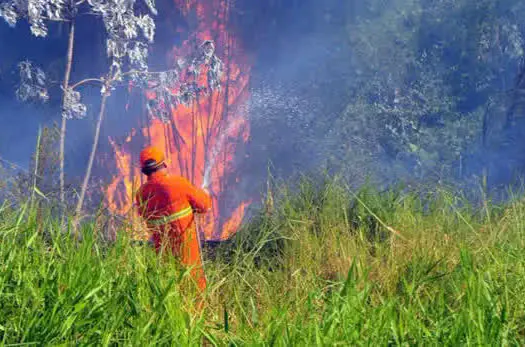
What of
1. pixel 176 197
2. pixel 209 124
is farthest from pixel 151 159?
pixel 209 124

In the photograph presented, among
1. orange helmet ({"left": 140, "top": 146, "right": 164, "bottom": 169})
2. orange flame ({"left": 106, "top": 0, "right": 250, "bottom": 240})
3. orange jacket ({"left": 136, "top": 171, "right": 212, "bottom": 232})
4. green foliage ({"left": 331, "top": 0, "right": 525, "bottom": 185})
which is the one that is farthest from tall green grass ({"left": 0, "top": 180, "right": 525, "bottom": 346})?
orange flame ({"left": 106, "top": 0, "right": 250, "bottom": 240})

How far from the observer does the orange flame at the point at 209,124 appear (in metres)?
15.1

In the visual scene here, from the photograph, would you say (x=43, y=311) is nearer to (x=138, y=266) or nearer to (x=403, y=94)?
(x=138, y=266)

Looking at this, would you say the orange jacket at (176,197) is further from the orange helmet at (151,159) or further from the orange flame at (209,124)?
the orange flame at (209,124)

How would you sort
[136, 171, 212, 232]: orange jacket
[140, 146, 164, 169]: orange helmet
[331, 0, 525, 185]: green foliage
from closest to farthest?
[136, 171, 212, 232]: orange jacket < [140, 146, 164, 169]: orange helmet < [331, 0, 525, 185]: green foliage

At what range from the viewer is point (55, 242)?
291 cm

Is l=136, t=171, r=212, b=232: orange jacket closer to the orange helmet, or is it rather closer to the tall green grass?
the orange helmet

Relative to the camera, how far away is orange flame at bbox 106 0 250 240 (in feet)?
49.4

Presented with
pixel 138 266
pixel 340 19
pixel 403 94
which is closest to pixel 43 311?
pixel 138 266

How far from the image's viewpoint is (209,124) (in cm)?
1570

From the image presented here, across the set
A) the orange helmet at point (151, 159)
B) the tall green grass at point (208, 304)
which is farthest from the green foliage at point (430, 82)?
the tall green grass at point (208, 304)

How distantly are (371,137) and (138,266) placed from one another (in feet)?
37.3

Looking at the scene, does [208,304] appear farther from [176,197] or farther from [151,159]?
[151,159]

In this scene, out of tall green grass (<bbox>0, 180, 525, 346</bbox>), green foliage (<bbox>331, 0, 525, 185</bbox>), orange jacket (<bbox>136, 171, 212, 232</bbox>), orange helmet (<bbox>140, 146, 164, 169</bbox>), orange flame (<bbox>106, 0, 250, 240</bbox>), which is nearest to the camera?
tall green grass (<bbox>0, 180, 525, 346</bbox>)
